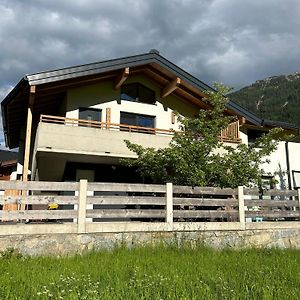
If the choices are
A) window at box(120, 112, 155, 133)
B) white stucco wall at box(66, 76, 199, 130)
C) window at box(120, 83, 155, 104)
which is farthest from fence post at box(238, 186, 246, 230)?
window at box(120, 83, 155, 104)

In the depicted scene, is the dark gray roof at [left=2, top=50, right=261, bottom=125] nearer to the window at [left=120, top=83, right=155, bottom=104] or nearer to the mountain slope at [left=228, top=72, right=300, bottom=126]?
the window at [left=120, top=83, right=155, bottom=104]

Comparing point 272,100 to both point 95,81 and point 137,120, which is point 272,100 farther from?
point 95,81

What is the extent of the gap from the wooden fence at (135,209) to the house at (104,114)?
518 centimetres

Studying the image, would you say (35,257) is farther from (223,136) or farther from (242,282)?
(223,136)

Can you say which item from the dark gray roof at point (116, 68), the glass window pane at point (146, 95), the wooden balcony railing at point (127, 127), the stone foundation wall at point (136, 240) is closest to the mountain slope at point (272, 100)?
the wooden balcony railing at point (127, 127)

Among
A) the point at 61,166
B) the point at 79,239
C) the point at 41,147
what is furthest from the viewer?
the point at 61,166

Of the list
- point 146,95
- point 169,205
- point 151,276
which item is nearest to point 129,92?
point 146,95

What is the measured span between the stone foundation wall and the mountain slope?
8554 cm

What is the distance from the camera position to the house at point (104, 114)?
15109 millimetres

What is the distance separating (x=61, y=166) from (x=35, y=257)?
30.9 ft

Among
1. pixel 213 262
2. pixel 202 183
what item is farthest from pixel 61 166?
pixel 213 262

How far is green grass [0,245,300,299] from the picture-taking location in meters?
5.02

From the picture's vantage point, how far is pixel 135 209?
381 inches

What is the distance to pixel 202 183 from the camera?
453 inches
